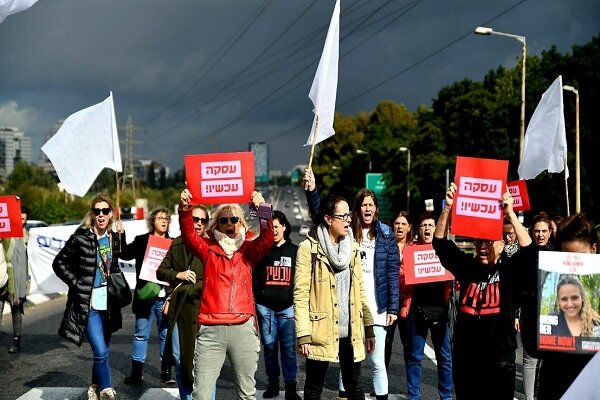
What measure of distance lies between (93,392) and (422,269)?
10.5ft

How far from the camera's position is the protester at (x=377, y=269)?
24.2 feet

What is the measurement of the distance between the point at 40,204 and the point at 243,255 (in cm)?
3765

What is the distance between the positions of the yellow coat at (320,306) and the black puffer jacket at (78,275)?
2223 mm

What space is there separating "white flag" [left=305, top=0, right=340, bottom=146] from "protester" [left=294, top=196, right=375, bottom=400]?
96cm

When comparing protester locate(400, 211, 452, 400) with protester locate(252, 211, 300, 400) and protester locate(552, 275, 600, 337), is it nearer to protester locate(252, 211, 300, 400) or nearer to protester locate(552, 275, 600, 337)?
protester locate(252, 211, 300, 400)

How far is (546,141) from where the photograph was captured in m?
8.67

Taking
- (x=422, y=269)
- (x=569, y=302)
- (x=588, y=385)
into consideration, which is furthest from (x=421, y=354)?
(x=588, y=385)

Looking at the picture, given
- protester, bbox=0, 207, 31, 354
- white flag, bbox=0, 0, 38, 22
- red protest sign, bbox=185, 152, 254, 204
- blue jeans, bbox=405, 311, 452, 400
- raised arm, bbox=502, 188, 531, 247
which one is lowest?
blue jeans, bbox=405, 311, 452, 400

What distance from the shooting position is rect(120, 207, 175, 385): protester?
891 cm

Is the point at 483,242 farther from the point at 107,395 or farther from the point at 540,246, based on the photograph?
the point at 107,395

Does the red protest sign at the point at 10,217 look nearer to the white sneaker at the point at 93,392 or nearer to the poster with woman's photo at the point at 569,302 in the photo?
the white sneaker at the point at 93,392

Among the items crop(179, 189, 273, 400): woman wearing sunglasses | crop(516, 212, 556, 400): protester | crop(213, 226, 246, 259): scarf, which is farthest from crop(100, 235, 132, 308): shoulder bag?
crop(516, 212, 556, 400): protester

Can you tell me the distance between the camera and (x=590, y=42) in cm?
4816

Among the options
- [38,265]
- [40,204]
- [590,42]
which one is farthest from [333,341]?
[590,42]
